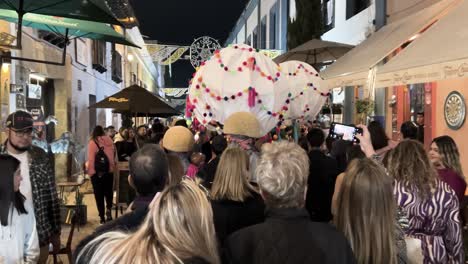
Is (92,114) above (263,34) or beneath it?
beneath

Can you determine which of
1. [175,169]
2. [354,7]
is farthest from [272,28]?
[175,169]

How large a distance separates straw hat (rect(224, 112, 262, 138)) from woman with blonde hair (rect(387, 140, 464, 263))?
1274 mm

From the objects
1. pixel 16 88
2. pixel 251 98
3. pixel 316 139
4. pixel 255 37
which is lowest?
pixel 316 139

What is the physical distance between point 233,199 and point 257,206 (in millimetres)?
162

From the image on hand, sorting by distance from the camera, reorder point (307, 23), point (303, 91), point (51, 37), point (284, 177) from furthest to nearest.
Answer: point (307, 23) → point (51, 37) → point (303, 91) → point (284, 177)

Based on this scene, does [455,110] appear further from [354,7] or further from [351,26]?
[354,7]

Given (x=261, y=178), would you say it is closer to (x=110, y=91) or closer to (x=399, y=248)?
(x=399, y=248)

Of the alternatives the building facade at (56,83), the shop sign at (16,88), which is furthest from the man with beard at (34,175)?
the shop sign at (16,88)

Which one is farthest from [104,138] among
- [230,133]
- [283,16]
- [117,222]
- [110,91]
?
[283,16]

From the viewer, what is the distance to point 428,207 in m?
3.21

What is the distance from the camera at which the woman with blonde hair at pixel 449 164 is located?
13.6ft

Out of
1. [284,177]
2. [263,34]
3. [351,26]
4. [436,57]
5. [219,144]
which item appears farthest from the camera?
[263,34]

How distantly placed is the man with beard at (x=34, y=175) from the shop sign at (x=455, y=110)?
6893mm

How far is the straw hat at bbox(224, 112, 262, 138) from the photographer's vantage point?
4.10m
